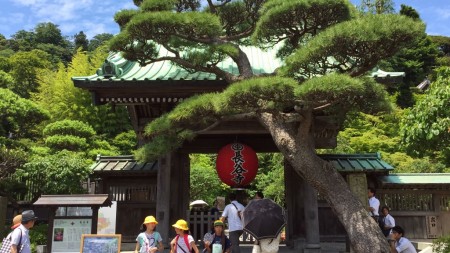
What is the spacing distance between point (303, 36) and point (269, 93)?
255cm

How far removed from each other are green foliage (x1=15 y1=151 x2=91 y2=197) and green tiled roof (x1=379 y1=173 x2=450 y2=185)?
370 inches

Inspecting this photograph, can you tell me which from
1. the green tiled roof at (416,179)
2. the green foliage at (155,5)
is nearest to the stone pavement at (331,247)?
the green tiled roof at (416,179)

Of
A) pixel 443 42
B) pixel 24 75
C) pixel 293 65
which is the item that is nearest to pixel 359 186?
pixel 293 65

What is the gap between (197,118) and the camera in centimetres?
709

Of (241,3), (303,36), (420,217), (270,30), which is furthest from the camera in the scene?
(420,217)

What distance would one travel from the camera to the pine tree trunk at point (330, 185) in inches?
226

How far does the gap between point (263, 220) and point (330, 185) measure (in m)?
1.74

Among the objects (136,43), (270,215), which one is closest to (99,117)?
(136,43)

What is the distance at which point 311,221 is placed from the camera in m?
9.45

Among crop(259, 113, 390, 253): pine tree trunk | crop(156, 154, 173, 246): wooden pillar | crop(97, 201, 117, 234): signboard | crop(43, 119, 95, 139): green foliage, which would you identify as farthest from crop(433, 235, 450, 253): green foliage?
crop(43, 119, 95, 139): green foliage

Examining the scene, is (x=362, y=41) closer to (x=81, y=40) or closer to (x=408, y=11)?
(x=408, y=11)

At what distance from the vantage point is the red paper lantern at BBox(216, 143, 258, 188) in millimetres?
8766

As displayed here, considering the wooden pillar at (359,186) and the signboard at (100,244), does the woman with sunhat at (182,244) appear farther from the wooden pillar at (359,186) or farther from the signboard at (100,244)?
the wooden pillar at (359,186)

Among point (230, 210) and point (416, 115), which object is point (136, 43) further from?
point (416, 115)
